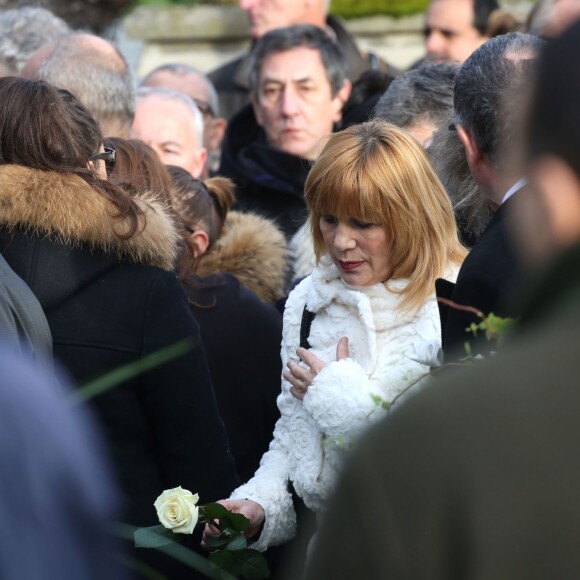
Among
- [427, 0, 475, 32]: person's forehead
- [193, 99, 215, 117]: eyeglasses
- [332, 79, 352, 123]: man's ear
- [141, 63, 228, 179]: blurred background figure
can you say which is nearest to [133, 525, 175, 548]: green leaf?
[332, 79, 352, 123]: man's ear

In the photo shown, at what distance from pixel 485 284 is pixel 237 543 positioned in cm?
92

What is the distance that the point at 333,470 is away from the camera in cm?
302

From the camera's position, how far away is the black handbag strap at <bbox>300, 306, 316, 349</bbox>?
320cm

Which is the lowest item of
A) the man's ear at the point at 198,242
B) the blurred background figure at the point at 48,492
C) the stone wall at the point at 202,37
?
the blurred background figure at the point at 48,492

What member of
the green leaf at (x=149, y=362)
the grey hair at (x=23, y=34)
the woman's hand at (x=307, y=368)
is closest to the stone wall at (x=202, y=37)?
the grey hair at (x=23, y=34)

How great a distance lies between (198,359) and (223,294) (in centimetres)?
59

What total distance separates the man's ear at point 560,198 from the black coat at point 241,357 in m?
2.56

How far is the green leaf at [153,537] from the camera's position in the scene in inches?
108

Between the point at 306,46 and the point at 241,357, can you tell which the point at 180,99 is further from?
the point at 241,357

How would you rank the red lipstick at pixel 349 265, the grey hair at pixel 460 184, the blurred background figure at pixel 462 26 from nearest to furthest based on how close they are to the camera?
the red lipstick at pixel 349 265, the grey hair at pixel 460 184, the blurred background figure at pixel 462 26

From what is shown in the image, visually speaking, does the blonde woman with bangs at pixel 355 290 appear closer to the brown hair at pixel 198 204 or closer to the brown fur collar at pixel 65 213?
the brown fur collar at pixel 65 213

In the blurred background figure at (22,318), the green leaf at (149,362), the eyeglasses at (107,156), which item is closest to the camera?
the blurred background figure at (22,318)

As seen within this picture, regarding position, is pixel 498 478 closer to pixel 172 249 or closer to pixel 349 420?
pixel 349 420

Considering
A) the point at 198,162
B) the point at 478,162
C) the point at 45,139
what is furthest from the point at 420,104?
the point at 45,139
